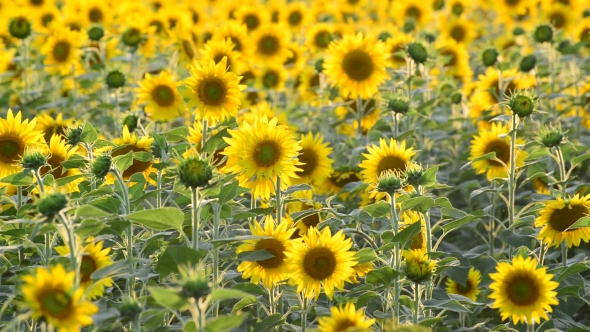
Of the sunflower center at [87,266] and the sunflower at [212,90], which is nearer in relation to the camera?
the sunflower center at [87,266]

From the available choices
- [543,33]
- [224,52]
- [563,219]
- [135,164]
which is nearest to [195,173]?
[135,164]

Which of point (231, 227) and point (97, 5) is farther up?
point (97, 5)

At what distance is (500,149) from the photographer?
4152mm

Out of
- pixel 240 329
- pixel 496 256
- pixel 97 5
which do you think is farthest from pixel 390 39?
pixel 240 329

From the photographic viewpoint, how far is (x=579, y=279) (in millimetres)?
3266

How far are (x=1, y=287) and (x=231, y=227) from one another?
933 millimetres

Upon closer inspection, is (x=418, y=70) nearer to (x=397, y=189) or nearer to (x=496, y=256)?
(x=496, y=256)

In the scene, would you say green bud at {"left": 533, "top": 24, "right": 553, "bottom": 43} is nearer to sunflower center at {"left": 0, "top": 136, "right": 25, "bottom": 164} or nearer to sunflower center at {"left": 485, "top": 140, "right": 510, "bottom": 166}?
sunflower center at {"left": 485, "top": 140, "right": 510, "bottom": 166}

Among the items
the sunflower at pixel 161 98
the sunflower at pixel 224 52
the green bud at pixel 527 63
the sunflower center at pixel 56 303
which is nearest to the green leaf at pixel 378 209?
the sunflower center at pixel 56 303

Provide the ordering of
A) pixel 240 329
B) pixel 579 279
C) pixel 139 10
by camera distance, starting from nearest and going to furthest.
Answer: pixel 240 329 < pixel 579 279 < pixel 139 10

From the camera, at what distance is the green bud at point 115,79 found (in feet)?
15.6

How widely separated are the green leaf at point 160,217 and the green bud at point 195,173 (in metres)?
0.09

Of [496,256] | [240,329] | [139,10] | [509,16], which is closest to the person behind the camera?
[240,329]

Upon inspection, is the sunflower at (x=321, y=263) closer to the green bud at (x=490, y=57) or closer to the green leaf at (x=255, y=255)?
the green leaf at (x=255, y=255)
